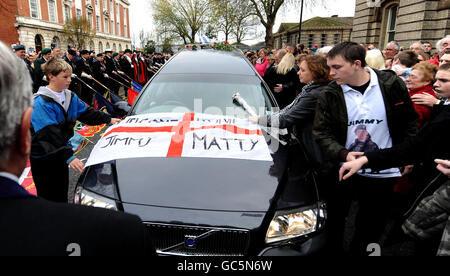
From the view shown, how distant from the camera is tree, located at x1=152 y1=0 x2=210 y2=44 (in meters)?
48.6

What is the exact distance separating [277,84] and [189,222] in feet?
15.6

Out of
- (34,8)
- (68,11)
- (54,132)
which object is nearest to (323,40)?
(68,11)

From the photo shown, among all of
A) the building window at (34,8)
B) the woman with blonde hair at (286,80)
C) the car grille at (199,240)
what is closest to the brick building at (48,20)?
the building window at (34,8)

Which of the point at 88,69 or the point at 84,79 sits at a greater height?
the point at 88,69

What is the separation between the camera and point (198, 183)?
201 cm

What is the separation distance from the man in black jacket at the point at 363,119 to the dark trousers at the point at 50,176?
2320 millimetres

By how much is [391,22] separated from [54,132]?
58.6 feet

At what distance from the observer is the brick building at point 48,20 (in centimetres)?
3203

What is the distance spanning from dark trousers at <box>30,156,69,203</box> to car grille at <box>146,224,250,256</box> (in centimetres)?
141

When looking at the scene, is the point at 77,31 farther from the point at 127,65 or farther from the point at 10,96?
the point at 10,96

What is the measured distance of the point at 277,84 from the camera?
6.08m

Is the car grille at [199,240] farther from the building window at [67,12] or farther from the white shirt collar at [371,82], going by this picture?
the building window at [67,12]

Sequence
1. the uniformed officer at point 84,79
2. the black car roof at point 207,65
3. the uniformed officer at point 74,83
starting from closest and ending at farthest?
the black car roof at point 207,65 < the uniformed officer at point 74,83 < the uniformed officer at point 84,79

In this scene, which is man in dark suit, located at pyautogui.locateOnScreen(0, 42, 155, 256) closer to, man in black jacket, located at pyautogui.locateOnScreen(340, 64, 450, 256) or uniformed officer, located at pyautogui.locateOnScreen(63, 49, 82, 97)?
man in black jacket, located at pyautogui.locateOnScreen(340, 64, 450, 256)
